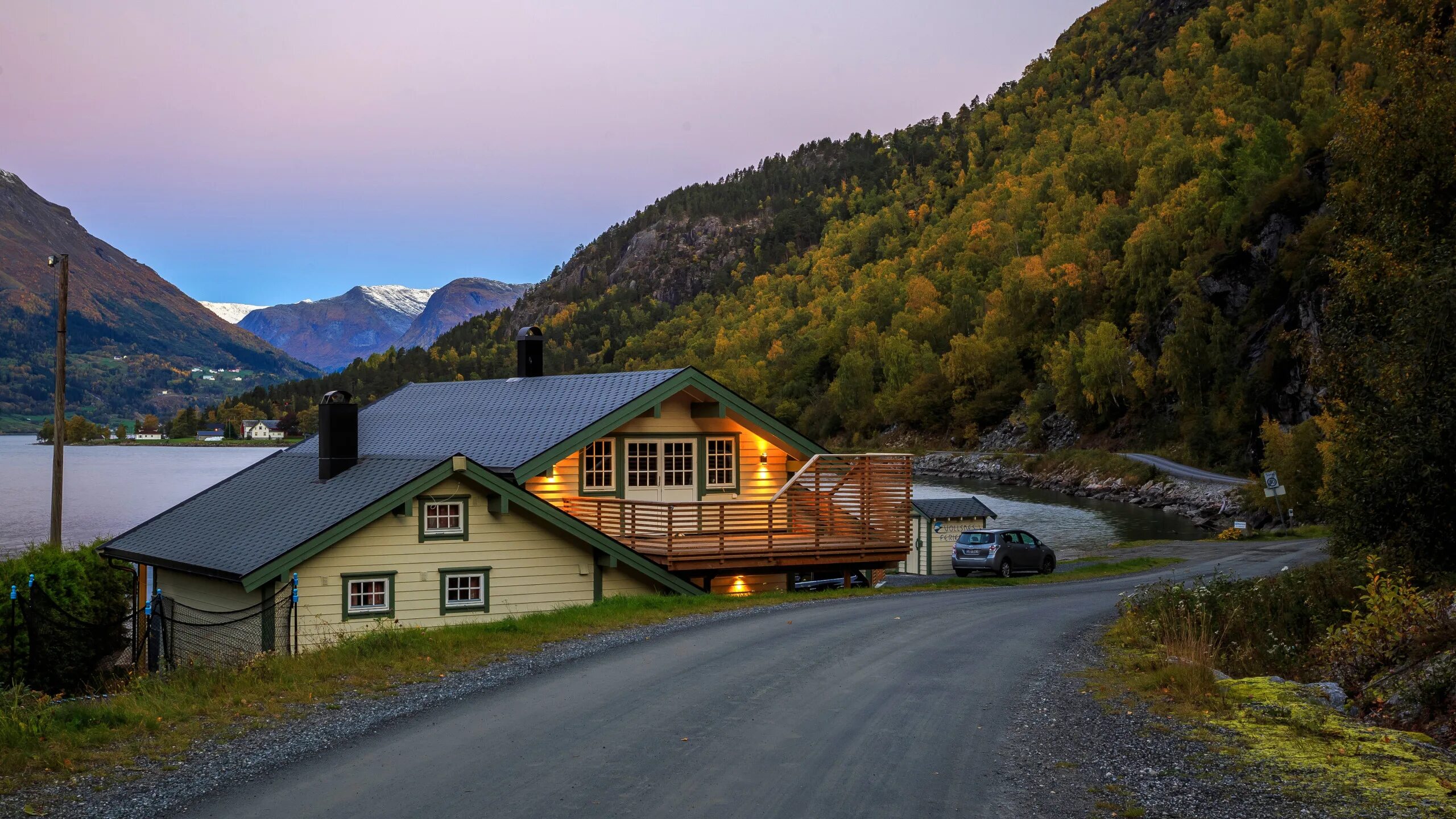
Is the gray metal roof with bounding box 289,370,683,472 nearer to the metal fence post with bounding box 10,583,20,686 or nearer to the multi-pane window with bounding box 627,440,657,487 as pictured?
the multi-pane window with bounding box 627,440,657,487

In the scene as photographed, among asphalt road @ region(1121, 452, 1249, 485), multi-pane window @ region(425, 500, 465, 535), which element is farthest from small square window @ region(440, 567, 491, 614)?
asphalt road @ region(1121, 452, 1249, 485)

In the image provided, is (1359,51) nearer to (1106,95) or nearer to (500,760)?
(1106,95)

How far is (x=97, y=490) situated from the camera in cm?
10725

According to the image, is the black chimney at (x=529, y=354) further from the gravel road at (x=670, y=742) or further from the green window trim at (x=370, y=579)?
the gravel road at (x=670, y=742)

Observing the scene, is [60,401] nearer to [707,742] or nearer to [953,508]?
[707,742]

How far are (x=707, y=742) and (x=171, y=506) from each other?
85.2 m

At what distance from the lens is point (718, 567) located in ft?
80.6

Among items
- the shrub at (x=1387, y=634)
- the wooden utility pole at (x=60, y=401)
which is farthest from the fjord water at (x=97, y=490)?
the shrub at (x=1387, y=634)

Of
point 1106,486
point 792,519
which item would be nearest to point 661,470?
point 792,519

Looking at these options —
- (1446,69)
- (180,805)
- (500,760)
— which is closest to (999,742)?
(500,760)

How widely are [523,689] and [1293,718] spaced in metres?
7.70

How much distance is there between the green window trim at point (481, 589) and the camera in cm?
2131

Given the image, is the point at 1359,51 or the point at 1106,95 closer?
the point at 1359,51

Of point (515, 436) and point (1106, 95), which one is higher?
point (1106, 95)
